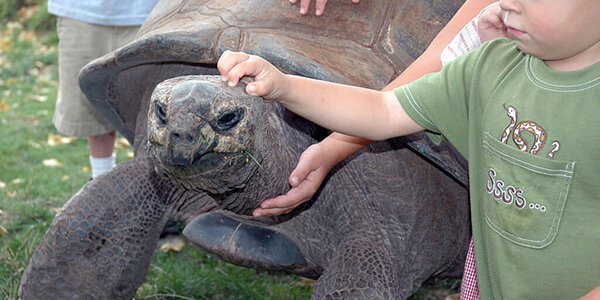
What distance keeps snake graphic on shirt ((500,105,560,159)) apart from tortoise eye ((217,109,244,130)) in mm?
545

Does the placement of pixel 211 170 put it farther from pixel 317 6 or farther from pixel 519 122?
pixel 317 6

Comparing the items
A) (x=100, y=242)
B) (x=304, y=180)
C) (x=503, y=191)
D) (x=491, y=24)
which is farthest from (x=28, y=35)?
(x=503, y=191)

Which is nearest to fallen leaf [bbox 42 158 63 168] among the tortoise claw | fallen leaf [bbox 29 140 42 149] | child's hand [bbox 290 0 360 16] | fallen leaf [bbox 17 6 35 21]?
fallen leaf [bbox 29 140 42 149]

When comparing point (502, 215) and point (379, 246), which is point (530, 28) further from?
point (379, 246)

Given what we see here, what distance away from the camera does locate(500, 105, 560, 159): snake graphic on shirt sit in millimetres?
1866

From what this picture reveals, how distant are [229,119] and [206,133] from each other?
74 millimetres

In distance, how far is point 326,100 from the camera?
1.97 m

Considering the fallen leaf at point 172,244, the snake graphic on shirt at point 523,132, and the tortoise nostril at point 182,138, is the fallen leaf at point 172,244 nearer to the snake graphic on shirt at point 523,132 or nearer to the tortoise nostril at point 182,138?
the tortoise nostril at point 182,138

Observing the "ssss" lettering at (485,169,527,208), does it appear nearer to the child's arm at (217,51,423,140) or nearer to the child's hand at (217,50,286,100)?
the child's arm at (217,51,423,140)

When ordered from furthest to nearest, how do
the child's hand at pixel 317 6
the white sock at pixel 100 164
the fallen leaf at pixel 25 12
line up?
the fallen leaf at pixel 25 12, the white sock at pixel 100 164, the child's hand at pixel 317 6

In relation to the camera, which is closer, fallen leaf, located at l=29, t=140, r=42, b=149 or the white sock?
the white sock

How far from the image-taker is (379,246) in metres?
2.50

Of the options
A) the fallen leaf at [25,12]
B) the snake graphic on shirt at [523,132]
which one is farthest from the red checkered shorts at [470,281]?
the fallen leaf at [25,12]

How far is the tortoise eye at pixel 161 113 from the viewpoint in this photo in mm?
1848
